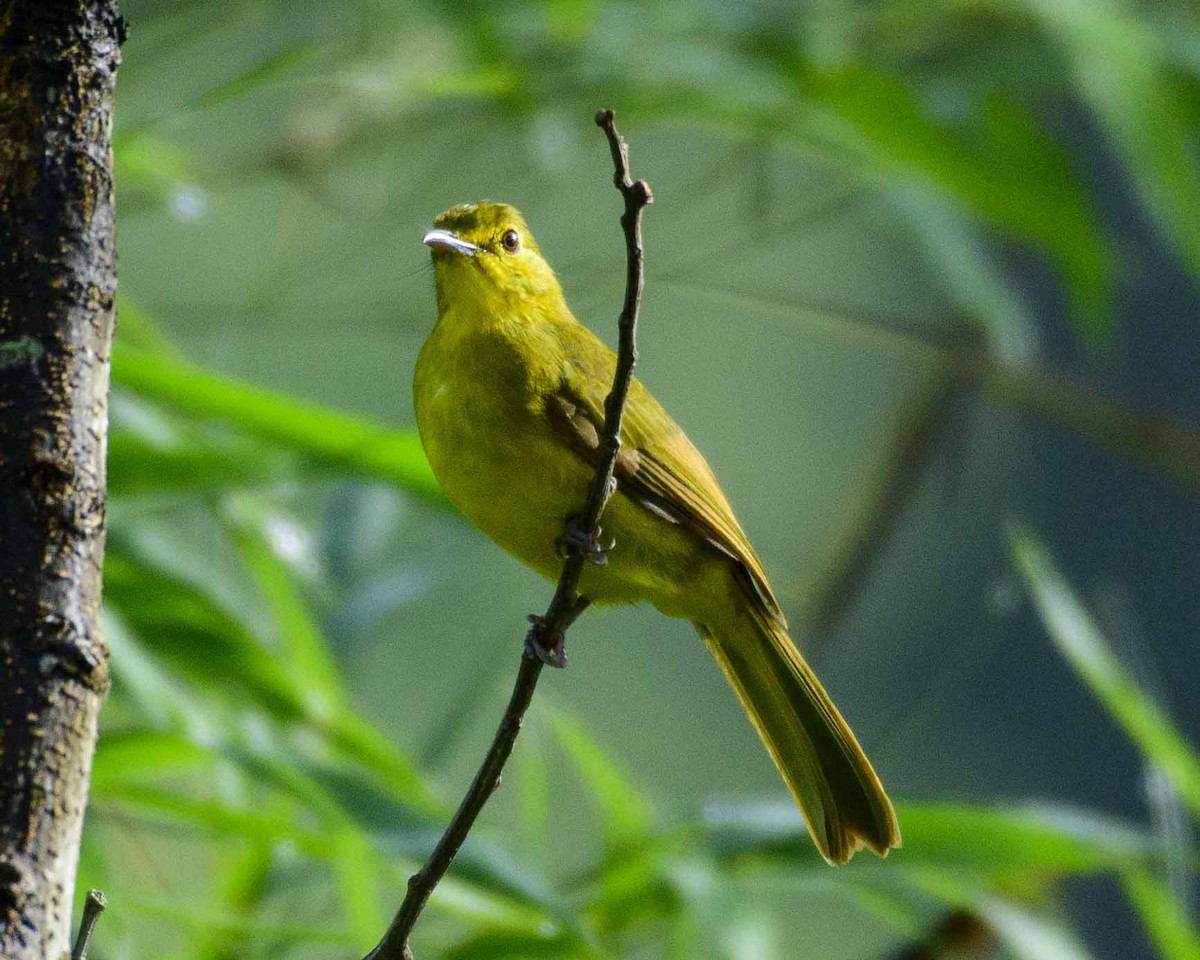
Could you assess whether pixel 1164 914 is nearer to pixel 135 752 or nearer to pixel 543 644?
pixel 543 644

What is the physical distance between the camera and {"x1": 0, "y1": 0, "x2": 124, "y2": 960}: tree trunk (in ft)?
4.70

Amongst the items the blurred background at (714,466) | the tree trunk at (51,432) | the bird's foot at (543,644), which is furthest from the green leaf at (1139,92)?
the tree trunk at (51,432)

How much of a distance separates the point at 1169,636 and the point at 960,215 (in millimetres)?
2580

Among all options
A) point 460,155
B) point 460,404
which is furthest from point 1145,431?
point 460,404

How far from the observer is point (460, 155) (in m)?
5.18

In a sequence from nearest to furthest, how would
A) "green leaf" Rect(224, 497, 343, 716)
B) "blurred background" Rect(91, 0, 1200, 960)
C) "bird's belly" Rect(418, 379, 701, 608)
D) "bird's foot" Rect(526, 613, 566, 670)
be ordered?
"bird's foot" Rect(526, 613, 566, 670) < "bird's belly" Rect(418, 379, 701, 608) < "blurred background" Rect(91, 0, 1200, 960) < "green leaf" Rect(224, 497, 343, 716)

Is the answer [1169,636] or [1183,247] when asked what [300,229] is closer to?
[1183,247]

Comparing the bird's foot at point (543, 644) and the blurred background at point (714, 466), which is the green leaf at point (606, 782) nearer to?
the blurred background at point (714, 466)

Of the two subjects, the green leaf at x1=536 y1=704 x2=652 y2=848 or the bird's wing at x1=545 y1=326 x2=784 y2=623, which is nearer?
the bird's wing at x1=545 y1=326 x2=784 y2=623

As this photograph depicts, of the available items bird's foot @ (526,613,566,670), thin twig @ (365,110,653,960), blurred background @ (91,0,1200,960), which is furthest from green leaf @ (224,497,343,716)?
thin twig @ (365,110,653,960)

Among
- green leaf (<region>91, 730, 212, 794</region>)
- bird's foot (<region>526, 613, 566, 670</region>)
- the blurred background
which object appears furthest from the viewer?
the blurred background

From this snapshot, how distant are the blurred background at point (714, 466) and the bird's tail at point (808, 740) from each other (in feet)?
0.77

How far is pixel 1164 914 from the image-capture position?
9.80 feet

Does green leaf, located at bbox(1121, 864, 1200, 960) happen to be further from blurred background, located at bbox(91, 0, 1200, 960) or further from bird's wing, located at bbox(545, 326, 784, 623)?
bird's wing, located at bbox(545, 326, 784, 623)
